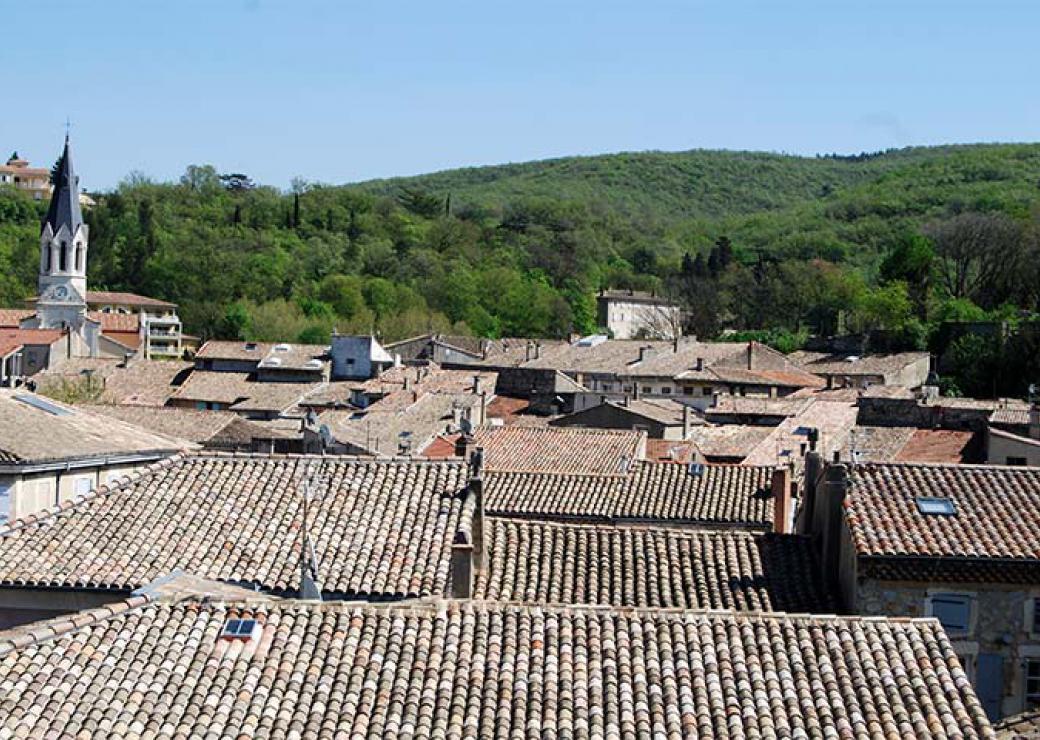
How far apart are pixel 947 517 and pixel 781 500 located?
7748mm

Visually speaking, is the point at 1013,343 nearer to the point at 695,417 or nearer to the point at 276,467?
the point at 695,417

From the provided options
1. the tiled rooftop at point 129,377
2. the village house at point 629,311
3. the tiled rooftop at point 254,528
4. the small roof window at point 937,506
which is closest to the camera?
the tiled rooftop at point 254,528

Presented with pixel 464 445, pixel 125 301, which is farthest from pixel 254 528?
pixel 125 301

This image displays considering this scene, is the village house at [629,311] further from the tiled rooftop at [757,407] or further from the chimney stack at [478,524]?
the chimney stack at [478,524]

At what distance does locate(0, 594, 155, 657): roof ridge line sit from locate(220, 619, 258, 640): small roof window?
3.05 feet

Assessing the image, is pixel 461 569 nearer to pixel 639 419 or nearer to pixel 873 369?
pixel 639 419

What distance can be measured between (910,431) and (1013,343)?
3014 centimetres

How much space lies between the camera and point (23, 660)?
12398 mm

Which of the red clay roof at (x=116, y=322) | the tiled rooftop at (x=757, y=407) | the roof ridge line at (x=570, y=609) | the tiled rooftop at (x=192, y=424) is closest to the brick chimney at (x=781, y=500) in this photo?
the roof ridge line at (x=570, y=609)

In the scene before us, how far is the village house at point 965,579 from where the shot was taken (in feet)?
61.2

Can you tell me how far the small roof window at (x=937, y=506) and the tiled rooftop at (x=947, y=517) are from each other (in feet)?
0.20

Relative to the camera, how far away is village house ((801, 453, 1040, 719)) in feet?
61.2

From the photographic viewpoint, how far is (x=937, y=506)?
65.2 ft

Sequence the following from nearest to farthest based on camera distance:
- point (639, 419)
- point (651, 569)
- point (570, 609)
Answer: point (570, 609) → point (651, 569) → point (639, 419)
